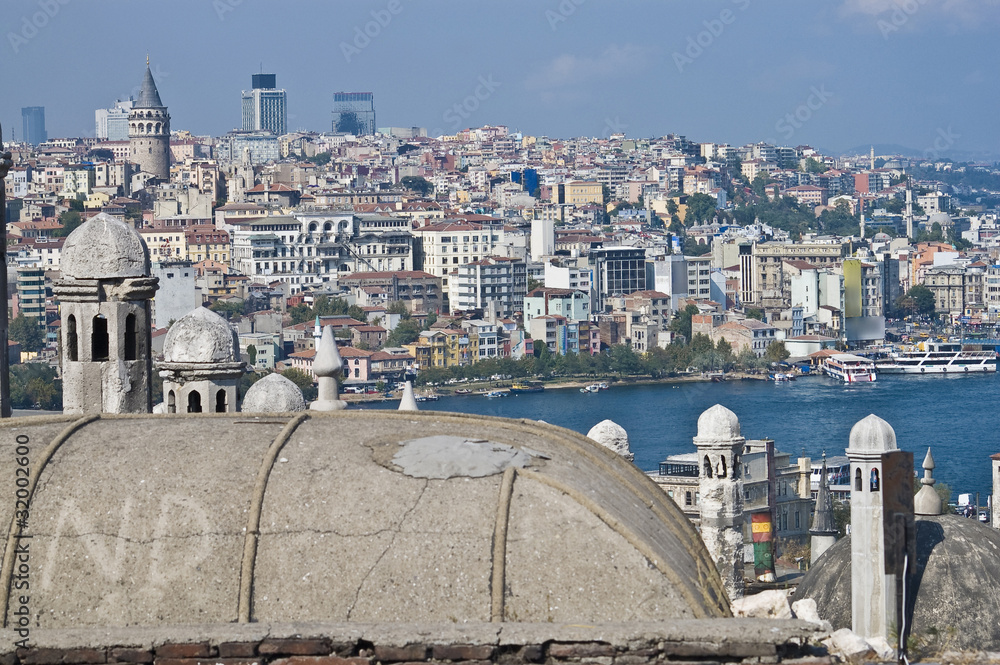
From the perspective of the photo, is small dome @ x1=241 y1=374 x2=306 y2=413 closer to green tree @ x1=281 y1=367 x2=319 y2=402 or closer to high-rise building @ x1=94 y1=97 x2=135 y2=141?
green tree @ x1=281 y1=367 x2=319 y2=402

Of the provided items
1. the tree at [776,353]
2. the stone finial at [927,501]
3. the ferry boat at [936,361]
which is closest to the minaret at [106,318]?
the stone finial at [927,501]

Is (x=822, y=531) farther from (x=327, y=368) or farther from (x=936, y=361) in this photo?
(x=936, y=361)

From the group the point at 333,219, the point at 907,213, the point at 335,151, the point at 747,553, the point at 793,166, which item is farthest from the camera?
the point at 793,166

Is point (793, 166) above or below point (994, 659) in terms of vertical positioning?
above

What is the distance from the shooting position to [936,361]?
57812 mm

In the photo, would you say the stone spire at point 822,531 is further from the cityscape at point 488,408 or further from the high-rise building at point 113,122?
the high-rise building at point 113,122

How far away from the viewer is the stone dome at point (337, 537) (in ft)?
11.9

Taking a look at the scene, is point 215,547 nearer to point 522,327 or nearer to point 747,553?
point 747,553

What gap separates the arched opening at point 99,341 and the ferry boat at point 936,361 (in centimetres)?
5196

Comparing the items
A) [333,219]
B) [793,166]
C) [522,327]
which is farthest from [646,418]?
[793,166]

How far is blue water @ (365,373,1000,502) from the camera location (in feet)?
120

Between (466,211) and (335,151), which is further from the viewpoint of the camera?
(335,151)

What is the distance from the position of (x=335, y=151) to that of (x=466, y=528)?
11417cm

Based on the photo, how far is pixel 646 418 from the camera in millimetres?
43062
